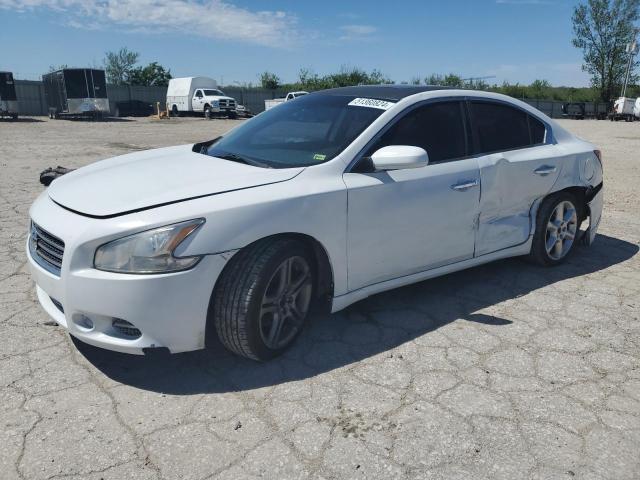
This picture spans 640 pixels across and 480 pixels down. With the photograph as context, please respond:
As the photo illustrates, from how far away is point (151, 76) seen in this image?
77438 millimetres

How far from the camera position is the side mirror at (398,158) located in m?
3.12

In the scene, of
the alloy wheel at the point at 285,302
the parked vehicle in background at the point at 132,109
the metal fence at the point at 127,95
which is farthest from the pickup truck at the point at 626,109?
the alloy wheel at the point at 285,302

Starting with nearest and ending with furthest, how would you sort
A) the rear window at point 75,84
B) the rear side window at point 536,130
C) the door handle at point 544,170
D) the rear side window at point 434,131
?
the rear side window at point 434,131
the door handle at point 544,170
the rear side window at point 536,130
the rear window at point 75,84

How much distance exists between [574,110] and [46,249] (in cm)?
5580

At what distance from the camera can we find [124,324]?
2.61 metres

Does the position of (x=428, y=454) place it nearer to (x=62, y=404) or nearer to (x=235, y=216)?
(x=235, y=216)

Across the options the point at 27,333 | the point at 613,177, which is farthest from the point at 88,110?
the point at 27,333

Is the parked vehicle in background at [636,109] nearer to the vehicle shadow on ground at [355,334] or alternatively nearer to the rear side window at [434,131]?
the vehicle shadow on ground at [355,334]

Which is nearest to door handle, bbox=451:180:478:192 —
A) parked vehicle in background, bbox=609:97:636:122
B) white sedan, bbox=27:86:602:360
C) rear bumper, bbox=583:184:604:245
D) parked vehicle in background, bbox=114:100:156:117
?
white sedan, bbox=27:86:602:360

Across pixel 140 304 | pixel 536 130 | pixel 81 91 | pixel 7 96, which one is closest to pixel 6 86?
pixel 7 96

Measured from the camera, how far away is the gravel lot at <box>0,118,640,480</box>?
2281 mm

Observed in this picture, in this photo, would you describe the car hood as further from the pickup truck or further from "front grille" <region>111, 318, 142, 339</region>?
the pickup truck

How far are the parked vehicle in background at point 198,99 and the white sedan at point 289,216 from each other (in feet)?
105

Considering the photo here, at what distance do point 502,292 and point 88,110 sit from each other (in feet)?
94.4
